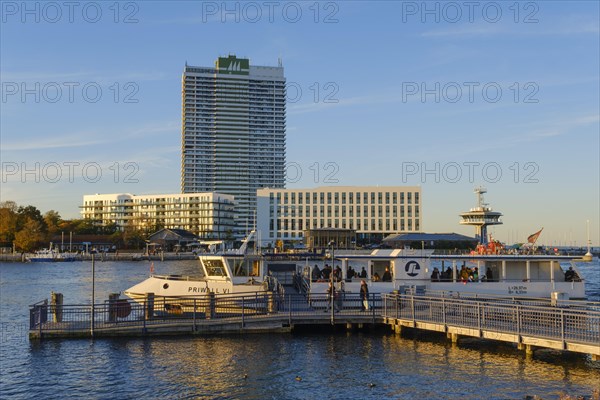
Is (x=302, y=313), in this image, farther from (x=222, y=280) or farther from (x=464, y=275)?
(x=464, y=275)

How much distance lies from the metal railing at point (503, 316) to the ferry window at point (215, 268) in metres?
10.5

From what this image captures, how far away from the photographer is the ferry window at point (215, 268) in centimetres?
3850

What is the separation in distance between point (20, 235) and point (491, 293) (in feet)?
473

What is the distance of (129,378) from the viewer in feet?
79.0

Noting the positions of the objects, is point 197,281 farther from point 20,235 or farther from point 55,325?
point 20,235

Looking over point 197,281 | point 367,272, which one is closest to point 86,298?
point 197,281

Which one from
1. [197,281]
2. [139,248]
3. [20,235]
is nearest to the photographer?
[197,281]

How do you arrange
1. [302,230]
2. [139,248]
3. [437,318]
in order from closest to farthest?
[437,318] < [302,230] < [139,248]

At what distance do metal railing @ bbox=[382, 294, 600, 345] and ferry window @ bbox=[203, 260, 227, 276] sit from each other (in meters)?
10.5

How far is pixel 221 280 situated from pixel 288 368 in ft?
44.3

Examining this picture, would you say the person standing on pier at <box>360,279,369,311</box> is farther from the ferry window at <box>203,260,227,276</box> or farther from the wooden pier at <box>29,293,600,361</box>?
the ferry window at <box>203,260,227,276</box>

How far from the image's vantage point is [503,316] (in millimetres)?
28359

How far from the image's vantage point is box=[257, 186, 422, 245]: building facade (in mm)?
177250

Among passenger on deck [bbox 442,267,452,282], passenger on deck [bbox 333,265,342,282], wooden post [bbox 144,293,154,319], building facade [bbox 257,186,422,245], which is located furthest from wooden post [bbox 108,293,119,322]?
building facade [bbox 257,186,422,245]
